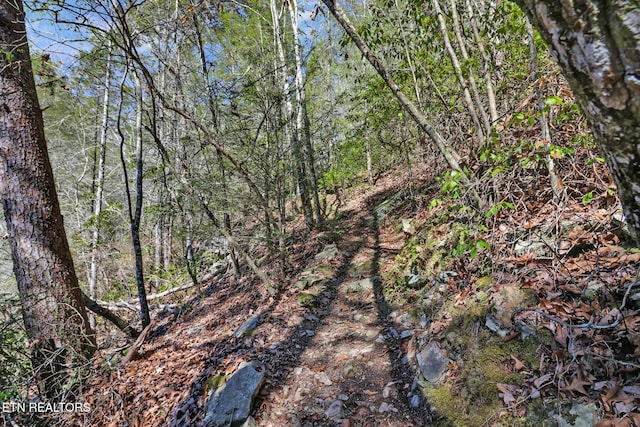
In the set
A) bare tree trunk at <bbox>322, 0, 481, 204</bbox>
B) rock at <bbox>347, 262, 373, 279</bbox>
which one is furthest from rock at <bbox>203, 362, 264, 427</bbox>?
bare tree trunk at <bbox>322, 0, 481, 204</bbox>

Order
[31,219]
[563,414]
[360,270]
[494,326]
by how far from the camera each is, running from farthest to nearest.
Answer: [360,270]
[31,219]
[494,326]
[563,414]

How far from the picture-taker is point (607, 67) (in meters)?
0.73

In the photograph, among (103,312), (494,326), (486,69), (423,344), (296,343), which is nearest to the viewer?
(494,326)

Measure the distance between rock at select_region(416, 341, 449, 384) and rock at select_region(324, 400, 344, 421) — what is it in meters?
0.87

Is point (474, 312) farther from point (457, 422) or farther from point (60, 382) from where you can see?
point (60, 382)

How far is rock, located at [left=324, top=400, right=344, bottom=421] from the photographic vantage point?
9.37ft

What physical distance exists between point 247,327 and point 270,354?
0.81 m

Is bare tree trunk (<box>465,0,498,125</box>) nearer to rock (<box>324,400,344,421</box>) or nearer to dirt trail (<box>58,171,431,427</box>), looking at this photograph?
dirt trail (<box>58,171,431,427</box>)

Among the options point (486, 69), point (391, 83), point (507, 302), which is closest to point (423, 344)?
point (507, 302)

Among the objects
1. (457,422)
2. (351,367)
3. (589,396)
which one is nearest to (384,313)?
(351,367)

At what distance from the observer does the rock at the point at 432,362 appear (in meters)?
2.82

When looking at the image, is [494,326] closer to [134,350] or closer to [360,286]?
[360,286]

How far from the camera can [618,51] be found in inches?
28.0

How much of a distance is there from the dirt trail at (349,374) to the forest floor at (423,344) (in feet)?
0.05
